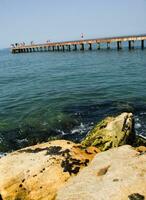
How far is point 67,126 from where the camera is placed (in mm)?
16578

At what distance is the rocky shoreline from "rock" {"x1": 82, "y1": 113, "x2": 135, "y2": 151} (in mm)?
1381

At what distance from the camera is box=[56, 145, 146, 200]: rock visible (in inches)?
243

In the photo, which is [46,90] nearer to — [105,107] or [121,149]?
[105,107]

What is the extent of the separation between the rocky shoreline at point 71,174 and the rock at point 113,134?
138 centimetres

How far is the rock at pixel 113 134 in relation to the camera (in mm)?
10859

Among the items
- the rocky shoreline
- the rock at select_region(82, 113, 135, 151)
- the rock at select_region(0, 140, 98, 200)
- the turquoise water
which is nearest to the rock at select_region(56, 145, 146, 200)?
the rocky shoreline

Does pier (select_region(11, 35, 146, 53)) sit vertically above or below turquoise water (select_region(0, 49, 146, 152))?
above

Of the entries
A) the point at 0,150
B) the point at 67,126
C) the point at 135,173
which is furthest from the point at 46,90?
the point at 135,173

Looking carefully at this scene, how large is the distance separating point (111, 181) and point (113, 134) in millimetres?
4564

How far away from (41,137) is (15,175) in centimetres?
768

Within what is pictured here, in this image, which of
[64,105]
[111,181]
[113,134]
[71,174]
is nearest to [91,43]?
[64,105]

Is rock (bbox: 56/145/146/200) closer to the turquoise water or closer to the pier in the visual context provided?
the turquoise water

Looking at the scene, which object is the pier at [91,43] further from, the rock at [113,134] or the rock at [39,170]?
the rock at [39,170]

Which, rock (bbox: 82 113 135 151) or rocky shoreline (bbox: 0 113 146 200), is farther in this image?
rock (bbox: 82 113 135 151)
